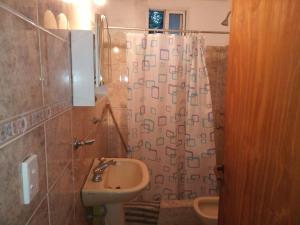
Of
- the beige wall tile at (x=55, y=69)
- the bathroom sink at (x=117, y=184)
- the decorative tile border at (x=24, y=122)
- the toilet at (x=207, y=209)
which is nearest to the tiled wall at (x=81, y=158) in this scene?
the bathroom sink at (x=117, y=184)

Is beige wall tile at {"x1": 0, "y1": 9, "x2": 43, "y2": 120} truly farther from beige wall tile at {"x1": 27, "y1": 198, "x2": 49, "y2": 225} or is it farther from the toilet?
the toilet

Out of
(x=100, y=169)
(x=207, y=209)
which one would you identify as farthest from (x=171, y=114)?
(x=100, y=169)

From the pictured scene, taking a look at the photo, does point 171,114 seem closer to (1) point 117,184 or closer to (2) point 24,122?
(1) point 117,184

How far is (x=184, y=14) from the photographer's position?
288cm

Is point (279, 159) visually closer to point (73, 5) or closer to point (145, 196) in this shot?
point (73, 5)

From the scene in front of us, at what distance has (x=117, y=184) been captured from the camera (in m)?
1.56

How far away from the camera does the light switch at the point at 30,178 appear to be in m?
0.53

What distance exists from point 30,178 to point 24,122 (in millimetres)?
139

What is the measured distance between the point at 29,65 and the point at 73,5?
0.62m

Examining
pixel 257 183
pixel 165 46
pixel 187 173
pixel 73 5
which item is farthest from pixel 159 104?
pixel 257 183

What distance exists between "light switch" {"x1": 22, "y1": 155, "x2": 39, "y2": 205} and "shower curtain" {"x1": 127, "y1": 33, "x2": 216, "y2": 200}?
171 centimetres

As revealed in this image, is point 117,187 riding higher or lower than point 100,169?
lower

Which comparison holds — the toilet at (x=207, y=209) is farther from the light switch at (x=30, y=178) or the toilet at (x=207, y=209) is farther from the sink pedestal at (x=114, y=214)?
the light switch at (x=30, y=178)

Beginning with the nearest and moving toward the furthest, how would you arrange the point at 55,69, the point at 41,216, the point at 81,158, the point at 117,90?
1. the point at 41,216
2. the point at 55,69
3. the point at 81,158
4. the point at 117,90
